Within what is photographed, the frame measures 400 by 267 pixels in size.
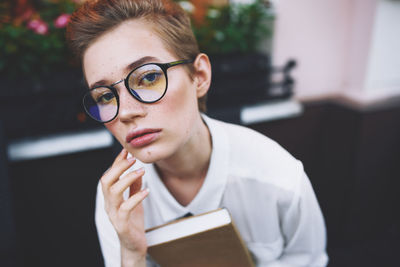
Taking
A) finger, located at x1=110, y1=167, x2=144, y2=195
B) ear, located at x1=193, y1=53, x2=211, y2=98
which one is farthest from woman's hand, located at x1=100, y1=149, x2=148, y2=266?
ear, located at x1=193, y1=53, x2=211, y2=98

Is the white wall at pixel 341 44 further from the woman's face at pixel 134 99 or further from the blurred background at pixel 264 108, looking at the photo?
the woman's face at pixel 134 99

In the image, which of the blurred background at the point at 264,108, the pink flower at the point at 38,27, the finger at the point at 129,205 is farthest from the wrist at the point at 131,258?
the pink flower at the point at 38,27

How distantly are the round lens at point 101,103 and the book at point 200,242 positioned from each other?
14.5 inches

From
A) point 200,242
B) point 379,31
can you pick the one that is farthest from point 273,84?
point 200,242

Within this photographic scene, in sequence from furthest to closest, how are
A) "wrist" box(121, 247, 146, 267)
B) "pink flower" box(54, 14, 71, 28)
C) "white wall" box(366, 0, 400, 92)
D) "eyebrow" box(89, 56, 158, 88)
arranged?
"white wall" box(366, 0, 400, 92), "pink flower" box(54, 14, 71, 28), "wrist" box(121, 247, 146, 267), "eyebrow" box(89, 56, 158, 88)

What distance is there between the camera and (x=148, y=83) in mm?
746

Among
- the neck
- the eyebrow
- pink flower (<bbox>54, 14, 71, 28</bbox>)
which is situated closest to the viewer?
the eyebrow

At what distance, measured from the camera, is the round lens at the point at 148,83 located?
29.0 inches

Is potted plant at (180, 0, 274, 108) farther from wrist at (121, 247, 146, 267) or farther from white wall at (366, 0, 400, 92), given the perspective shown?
wrist at (121, 247, 146, 267)

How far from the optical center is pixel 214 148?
0.98m

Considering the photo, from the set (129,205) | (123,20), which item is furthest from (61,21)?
(129,205)

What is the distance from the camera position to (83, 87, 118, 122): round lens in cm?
77

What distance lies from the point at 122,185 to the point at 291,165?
1.79ft

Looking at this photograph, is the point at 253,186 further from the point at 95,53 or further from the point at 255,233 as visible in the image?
the point at 95,53
